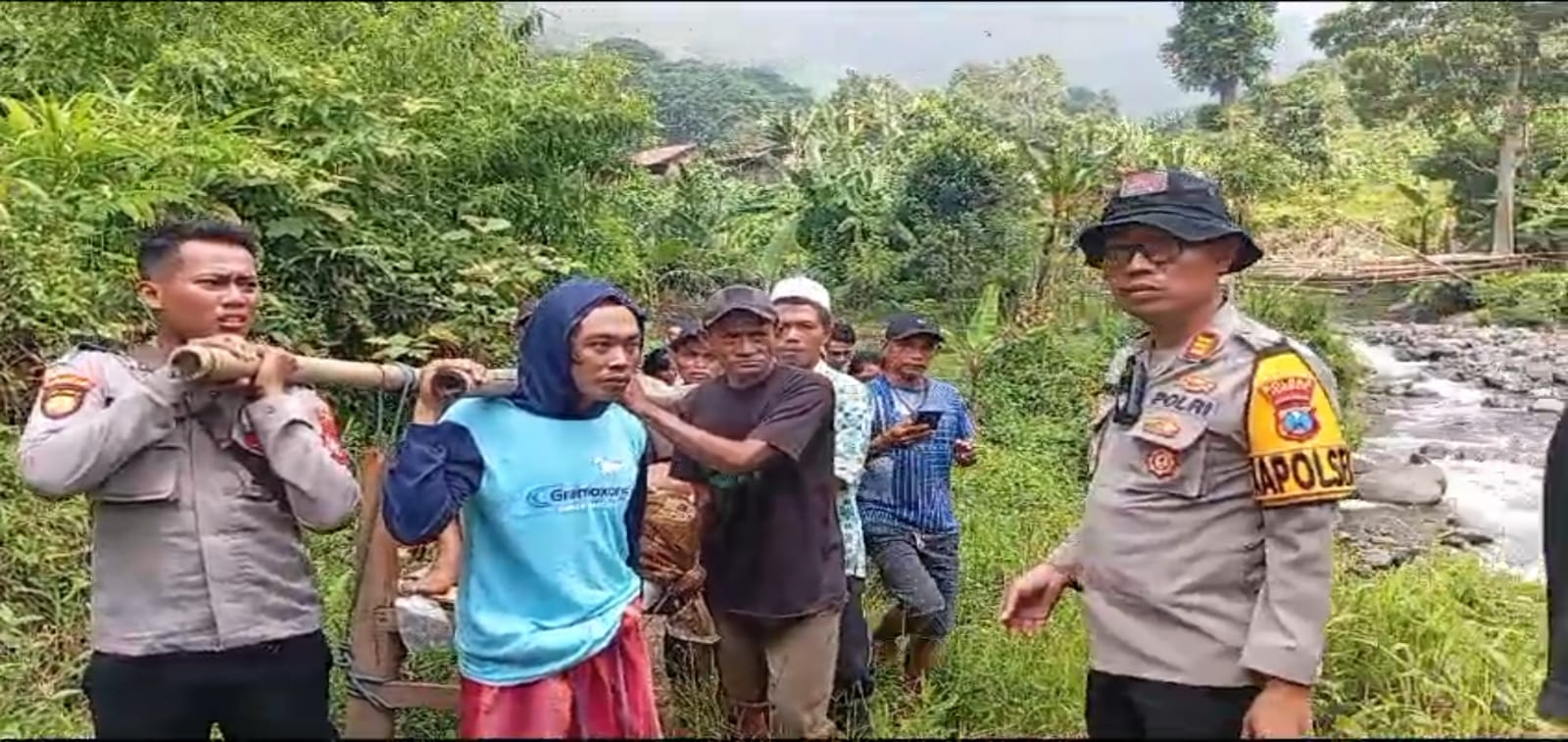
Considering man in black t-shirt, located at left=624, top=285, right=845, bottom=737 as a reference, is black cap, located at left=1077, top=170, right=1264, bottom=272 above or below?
above

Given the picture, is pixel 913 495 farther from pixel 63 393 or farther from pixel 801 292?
pixel 63 393

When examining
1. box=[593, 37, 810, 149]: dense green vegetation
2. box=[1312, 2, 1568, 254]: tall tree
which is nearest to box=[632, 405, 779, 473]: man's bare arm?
box=[1312, 2, 1568, 254]: tall tree

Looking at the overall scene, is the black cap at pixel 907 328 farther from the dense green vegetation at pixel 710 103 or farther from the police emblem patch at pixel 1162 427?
the dense green vegetation at pixel 710 103

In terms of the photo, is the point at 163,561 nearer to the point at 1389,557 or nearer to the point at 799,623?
the point at 799,623

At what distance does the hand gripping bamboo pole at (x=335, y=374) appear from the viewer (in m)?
2.20

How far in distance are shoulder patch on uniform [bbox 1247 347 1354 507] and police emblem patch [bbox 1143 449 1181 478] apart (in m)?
0.13

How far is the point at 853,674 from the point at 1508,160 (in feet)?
42.4

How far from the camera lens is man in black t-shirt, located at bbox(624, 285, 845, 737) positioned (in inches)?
123

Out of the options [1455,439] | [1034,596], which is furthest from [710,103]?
[1034,596]

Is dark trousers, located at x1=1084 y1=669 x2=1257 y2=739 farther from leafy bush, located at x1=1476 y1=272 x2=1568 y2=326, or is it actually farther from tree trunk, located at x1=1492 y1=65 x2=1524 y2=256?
tree trunk, located at x1=1492 y1=65 x2=1524 y2=256

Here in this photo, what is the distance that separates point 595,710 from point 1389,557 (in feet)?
24.2

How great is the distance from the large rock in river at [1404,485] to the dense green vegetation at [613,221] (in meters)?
2.22

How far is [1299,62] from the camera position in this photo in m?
22.6

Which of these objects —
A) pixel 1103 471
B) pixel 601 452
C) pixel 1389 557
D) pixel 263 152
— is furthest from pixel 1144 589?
pixel 1389 557
